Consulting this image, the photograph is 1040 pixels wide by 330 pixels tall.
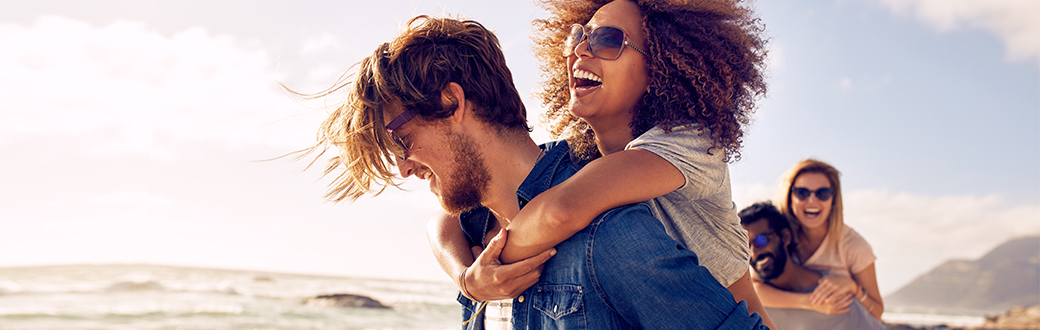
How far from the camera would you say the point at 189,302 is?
1947 centimetres

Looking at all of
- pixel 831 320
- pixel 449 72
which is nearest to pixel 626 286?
pixel 449 72

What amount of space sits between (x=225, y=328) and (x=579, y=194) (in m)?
16.0

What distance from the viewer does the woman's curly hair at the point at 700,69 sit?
2221 millimetres

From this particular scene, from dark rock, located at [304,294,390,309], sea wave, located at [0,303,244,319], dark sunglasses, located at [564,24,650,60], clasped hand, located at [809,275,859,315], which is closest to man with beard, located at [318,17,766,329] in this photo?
dark sunglasses, located at [564,24,650,60]

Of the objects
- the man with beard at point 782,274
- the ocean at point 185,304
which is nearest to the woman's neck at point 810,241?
the man with beard at point 782,274

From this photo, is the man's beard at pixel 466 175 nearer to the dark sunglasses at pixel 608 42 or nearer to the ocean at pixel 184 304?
the dark sunglasses at pixel 608 42

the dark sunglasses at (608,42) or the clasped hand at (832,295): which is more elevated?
the dark sunglasses at (608,42)

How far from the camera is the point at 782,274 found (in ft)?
17.2

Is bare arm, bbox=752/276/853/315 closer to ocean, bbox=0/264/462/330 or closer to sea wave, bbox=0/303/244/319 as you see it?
ocean, bbox=0/264/462/330

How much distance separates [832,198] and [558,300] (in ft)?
15.4

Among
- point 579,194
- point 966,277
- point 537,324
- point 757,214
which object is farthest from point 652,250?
point 966,277

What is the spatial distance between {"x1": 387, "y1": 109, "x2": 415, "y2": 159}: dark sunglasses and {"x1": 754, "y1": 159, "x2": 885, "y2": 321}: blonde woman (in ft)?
13.0

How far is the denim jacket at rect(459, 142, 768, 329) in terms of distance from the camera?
1.62m

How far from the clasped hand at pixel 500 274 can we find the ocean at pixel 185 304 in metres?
8.30
